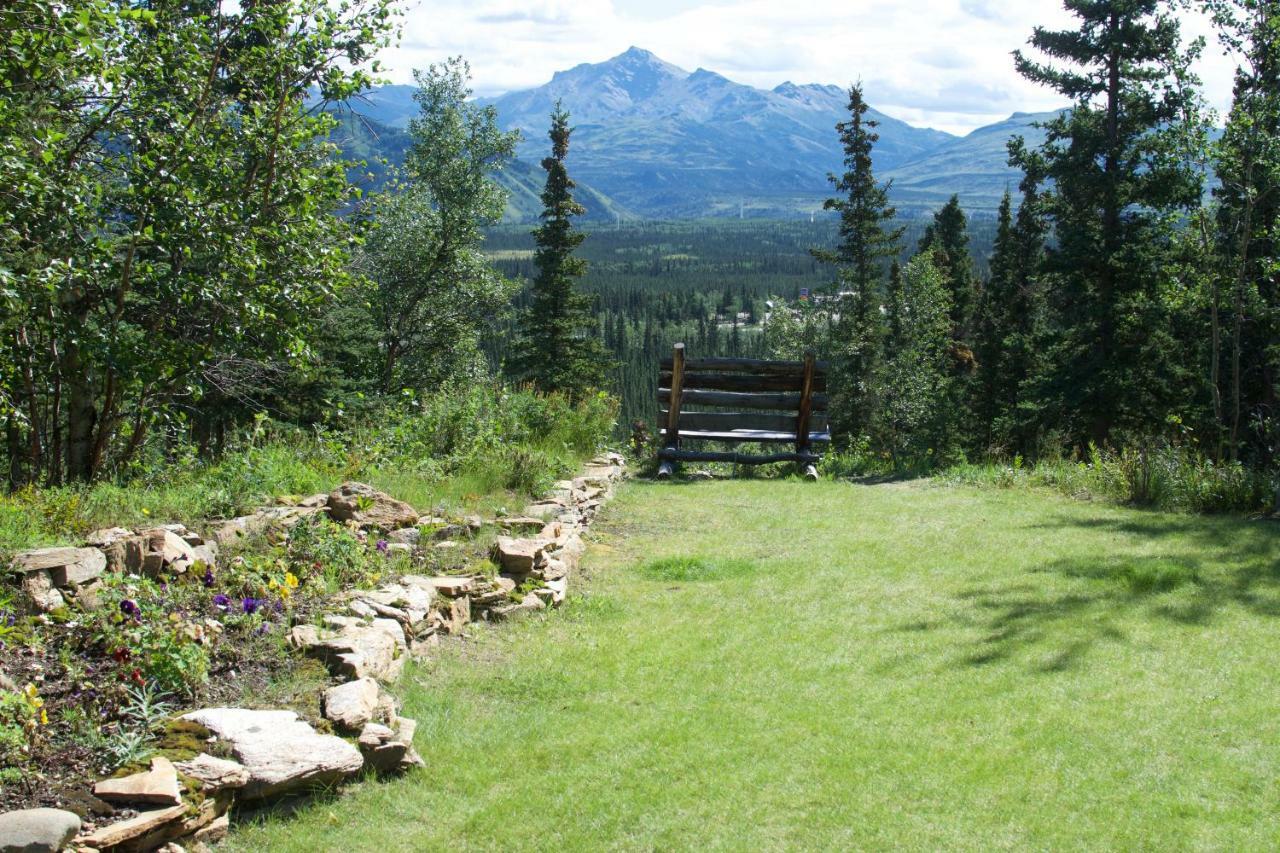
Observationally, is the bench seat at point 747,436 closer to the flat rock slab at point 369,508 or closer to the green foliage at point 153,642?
the flat rock slab at point 369,508

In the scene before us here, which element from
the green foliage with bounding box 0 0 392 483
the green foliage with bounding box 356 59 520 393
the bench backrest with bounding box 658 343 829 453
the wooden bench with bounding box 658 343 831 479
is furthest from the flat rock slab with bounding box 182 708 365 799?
the green foliage with bounding box 356 59 520 393

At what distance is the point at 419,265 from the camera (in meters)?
30.3

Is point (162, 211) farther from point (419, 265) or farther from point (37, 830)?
point (419, 265)

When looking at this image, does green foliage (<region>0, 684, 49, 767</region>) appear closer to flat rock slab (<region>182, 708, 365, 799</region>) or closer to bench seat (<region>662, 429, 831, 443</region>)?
flat rock slab (<region>182, 708, 365, 799</region>)

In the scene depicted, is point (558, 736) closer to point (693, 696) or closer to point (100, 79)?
point (693, 696)

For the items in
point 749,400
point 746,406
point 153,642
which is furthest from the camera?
point 749,400

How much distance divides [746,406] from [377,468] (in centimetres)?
688

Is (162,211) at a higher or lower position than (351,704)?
higher

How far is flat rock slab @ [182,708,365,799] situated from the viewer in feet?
14.6

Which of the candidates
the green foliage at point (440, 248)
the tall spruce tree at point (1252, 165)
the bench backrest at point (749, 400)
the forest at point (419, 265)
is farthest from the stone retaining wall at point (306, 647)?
the green foliage at point (440, 248)

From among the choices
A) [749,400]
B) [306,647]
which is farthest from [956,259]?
[306,647]

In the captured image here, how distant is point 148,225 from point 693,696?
647 cm

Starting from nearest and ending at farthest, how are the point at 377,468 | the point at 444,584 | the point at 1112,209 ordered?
the point at 444,584 < the point at 377,468 < the point at 1112,209

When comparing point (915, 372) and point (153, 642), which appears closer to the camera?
point (153, 642)
